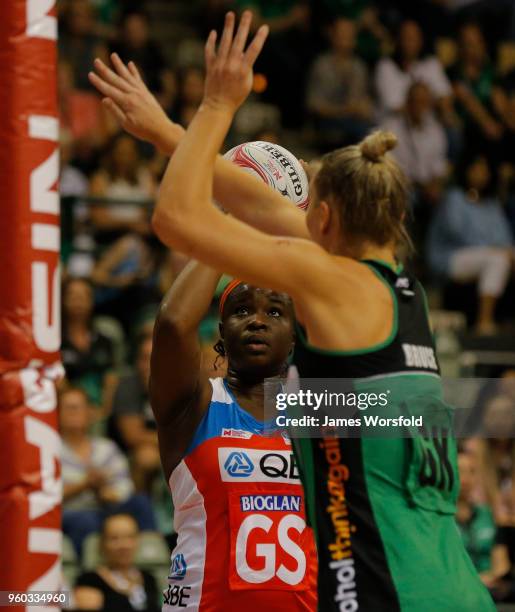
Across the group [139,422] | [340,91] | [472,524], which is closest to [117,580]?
[139,422]

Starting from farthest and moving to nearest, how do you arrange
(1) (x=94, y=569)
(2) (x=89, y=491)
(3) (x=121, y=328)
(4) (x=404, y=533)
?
(3) (x=121, y=328)
(2) (x=89, y=491)
(1) (x=94, y=569)
(4) (x=404, y=533)

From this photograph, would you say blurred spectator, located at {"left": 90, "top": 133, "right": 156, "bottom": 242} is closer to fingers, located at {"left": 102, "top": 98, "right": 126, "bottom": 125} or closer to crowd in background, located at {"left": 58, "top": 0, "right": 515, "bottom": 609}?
crowd in background, located at {"left": 58, "top": 0, "right": 515, "bottom": 609}

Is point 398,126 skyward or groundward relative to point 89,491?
skyward

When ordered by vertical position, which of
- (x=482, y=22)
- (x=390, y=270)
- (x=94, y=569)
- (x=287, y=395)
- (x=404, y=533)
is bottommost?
(x=94, y=569)

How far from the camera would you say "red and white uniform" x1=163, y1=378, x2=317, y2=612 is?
3.85 metres

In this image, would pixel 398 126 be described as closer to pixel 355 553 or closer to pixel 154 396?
pixel 154 396

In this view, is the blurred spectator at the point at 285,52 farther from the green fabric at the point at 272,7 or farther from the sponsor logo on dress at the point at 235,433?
the sponsor logo on dress at the point at 235,433

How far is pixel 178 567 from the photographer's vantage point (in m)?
3.95

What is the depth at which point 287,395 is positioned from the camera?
3.72 meters

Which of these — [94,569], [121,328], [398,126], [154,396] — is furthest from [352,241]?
[398,126]

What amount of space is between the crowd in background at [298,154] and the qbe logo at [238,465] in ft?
Result: 10.4

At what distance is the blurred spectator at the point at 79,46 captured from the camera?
429 inches

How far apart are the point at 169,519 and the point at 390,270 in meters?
5.38

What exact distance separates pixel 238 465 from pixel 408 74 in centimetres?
894
